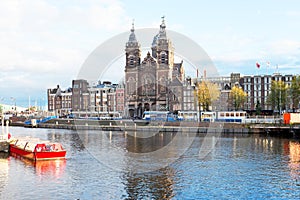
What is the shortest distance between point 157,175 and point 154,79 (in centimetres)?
13168

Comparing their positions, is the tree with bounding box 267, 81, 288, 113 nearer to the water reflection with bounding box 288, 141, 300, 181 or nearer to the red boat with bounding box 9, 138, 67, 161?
the water reflection with bounding box 288, 141, 300, 181

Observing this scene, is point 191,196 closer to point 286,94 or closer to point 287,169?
point 287,169

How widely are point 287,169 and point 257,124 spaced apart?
57.6 metres

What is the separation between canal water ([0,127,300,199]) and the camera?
33.8 metres

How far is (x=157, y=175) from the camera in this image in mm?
41656

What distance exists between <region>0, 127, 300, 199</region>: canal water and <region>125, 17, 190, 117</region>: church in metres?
103

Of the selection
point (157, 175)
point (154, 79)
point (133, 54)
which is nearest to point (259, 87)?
point (154, 79)

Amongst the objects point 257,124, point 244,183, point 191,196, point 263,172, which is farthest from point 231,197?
point 257,124

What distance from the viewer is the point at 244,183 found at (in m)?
38.0

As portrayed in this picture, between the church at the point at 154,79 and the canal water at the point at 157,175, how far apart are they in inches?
4052

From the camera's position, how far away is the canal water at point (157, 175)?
111 ft

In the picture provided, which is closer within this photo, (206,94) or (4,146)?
(4,146)

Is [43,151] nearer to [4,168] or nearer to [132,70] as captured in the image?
[4,168]

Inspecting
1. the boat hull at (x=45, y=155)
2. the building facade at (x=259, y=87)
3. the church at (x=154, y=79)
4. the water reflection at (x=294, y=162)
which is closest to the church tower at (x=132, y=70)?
the church at (x=154, y=79)
